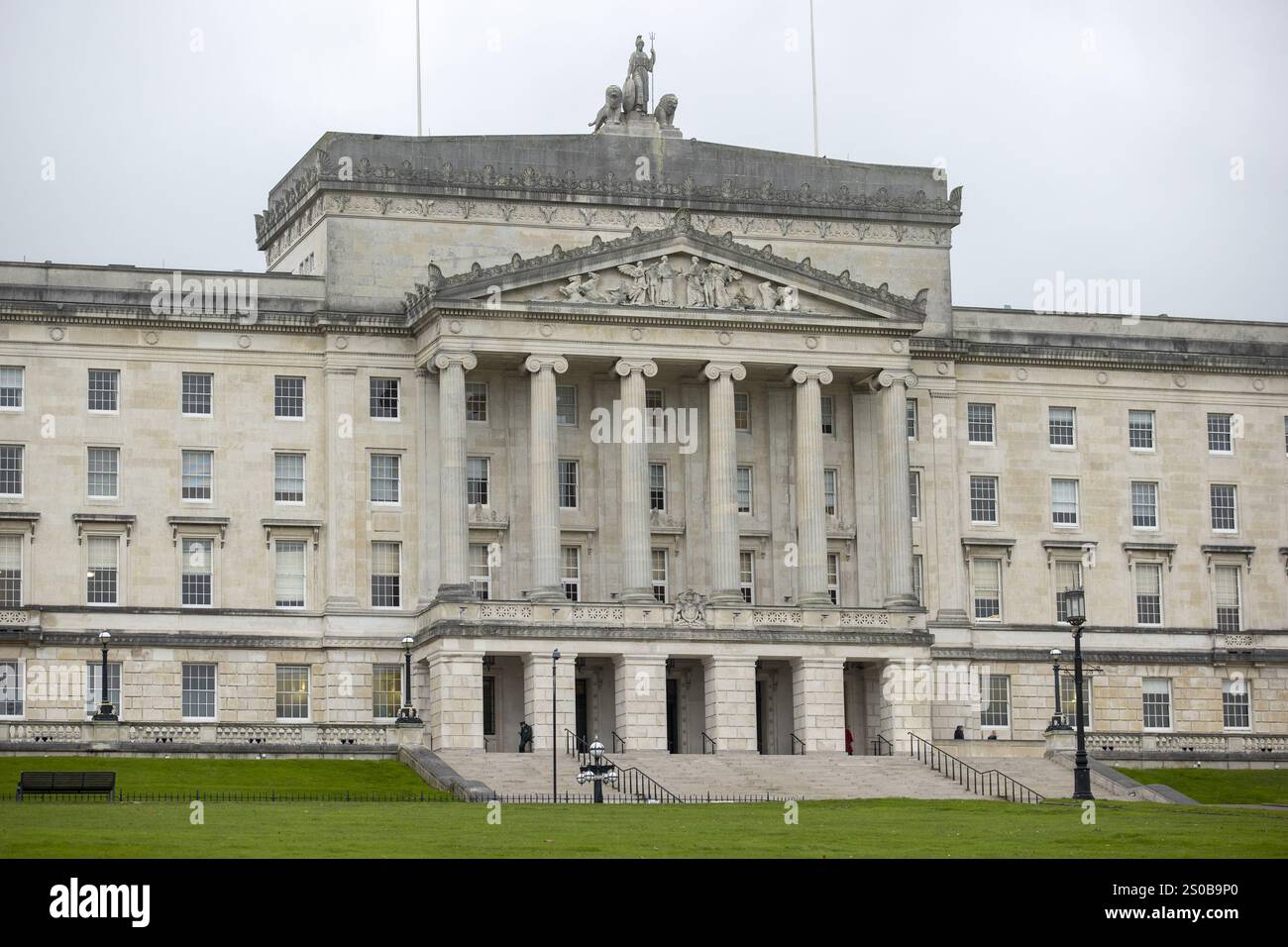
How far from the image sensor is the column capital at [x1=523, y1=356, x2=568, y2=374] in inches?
3526

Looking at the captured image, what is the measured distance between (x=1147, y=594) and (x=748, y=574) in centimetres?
1719

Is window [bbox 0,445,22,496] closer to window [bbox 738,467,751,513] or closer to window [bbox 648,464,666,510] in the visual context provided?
window [bbox 648,464,666,510]

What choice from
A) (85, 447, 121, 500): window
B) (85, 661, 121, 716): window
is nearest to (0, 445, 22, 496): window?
(85, 447, 121, 500): window

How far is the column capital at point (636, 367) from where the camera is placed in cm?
9069

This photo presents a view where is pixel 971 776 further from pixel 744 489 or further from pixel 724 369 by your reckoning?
pixel 724 369

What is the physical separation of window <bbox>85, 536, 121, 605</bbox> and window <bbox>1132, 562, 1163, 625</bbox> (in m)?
39.8

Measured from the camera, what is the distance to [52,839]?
48344mm

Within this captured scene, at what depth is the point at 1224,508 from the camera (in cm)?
10212

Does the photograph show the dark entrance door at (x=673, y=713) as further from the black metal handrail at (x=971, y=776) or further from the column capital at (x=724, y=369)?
the column capital at (x=724, y=369)

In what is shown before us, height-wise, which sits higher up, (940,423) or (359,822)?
(940,423)

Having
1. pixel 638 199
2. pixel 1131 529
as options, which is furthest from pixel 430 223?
pixel 1131 529

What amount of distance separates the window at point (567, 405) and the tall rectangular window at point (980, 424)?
16377 mm
